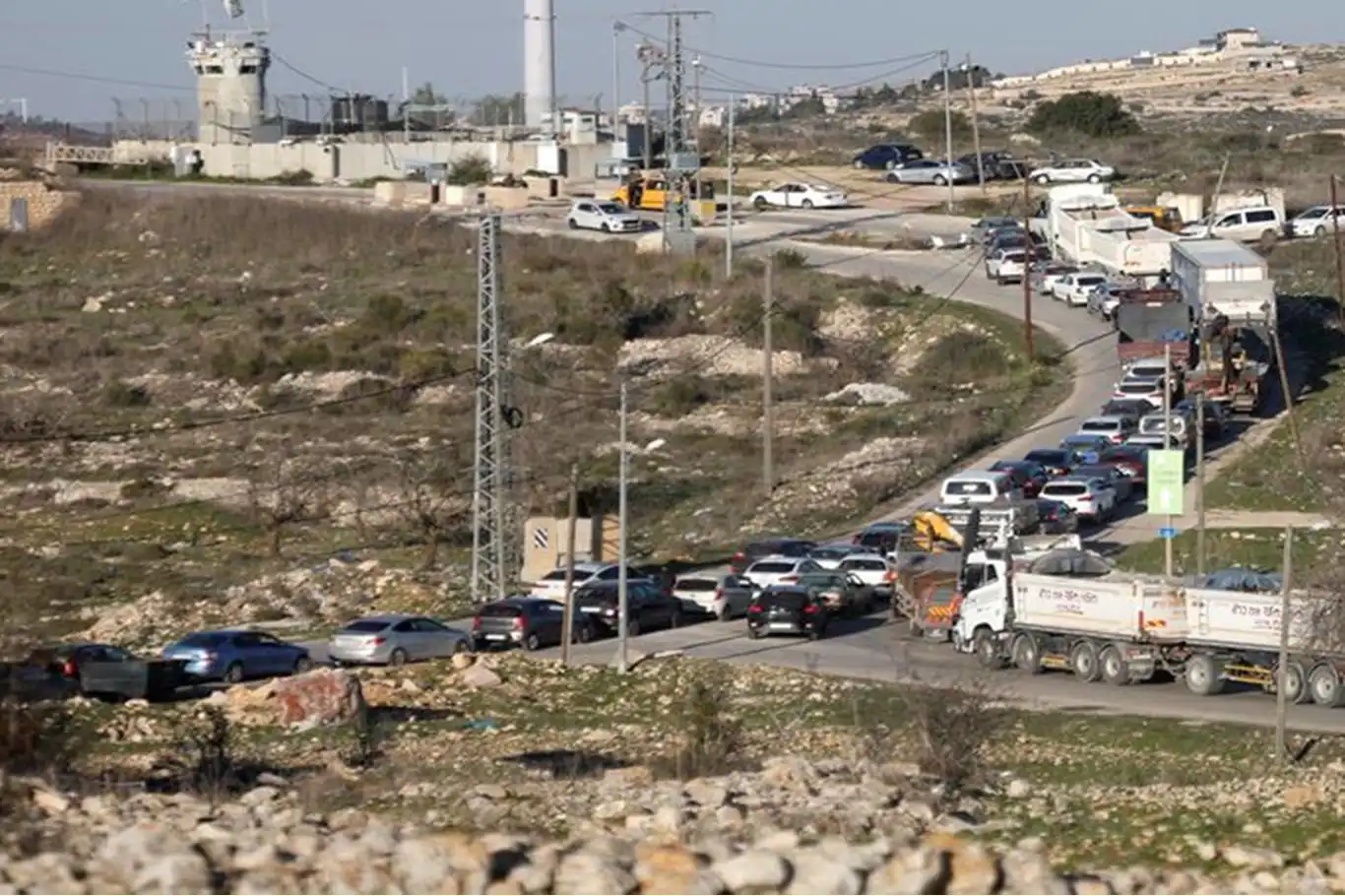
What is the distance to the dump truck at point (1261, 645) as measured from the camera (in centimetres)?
3259

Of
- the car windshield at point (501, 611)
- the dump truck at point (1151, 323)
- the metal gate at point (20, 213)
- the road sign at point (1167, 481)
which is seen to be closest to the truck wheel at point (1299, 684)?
the road sign at point (1167, 481)

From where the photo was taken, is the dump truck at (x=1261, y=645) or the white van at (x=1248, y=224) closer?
the dump truck at (x=1261, y=645)

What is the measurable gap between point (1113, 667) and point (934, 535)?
10297mm

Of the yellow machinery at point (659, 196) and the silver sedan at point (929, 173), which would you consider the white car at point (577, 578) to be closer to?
the yellow machinery at point (659, 196)

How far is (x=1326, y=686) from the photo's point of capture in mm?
32688

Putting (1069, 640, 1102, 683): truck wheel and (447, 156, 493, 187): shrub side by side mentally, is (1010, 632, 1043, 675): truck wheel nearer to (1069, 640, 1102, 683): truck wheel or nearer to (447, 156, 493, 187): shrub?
(1069, 640, 1102, 683): truck wheel

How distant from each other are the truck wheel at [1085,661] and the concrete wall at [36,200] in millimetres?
91308

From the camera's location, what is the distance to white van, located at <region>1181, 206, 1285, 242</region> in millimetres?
84438

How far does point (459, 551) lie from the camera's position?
173ft

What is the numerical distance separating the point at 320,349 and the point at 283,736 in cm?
5192

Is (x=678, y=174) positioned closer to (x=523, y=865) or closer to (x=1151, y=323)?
(x=1151, y=323)

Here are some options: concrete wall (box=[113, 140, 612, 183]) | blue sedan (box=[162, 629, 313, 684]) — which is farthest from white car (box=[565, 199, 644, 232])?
blue sedan (box=[162, 629, 313, 684])

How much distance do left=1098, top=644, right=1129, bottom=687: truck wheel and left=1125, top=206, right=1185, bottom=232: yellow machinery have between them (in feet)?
149

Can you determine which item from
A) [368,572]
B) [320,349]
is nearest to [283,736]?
[368,572]
